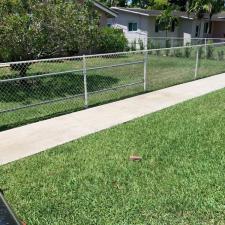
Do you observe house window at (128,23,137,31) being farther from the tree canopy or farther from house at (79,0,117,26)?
the tree canopy

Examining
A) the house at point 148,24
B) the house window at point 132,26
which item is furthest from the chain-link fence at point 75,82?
the house window at point 132,26

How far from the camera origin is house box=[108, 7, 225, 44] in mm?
31616

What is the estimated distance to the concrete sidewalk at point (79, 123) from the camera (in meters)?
6.38

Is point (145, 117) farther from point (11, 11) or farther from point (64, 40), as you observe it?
point (11, 11)

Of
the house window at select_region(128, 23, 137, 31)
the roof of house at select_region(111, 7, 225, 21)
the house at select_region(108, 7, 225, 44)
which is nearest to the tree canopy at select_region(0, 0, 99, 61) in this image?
the house at select_region(108, 7, 225, 44)

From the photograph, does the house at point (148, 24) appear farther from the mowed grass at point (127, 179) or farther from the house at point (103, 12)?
the mowed grass at point (127, 179)

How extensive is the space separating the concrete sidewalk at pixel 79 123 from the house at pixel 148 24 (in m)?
18.8

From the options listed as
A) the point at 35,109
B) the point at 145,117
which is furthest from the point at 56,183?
the point at 35,109

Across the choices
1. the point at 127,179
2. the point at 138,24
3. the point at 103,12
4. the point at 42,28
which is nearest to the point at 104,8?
the point at 103,12

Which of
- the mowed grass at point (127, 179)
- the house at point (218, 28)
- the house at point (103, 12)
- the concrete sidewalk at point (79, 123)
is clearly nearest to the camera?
the mowed grass at point (127, 179)

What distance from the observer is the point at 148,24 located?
3177 cm

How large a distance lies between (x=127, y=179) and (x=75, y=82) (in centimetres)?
762

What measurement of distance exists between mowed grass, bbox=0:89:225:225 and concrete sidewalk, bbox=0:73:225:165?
0.37 metres

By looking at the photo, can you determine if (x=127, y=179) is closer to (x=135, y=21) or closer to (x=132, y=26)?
(x=135, y=21)
